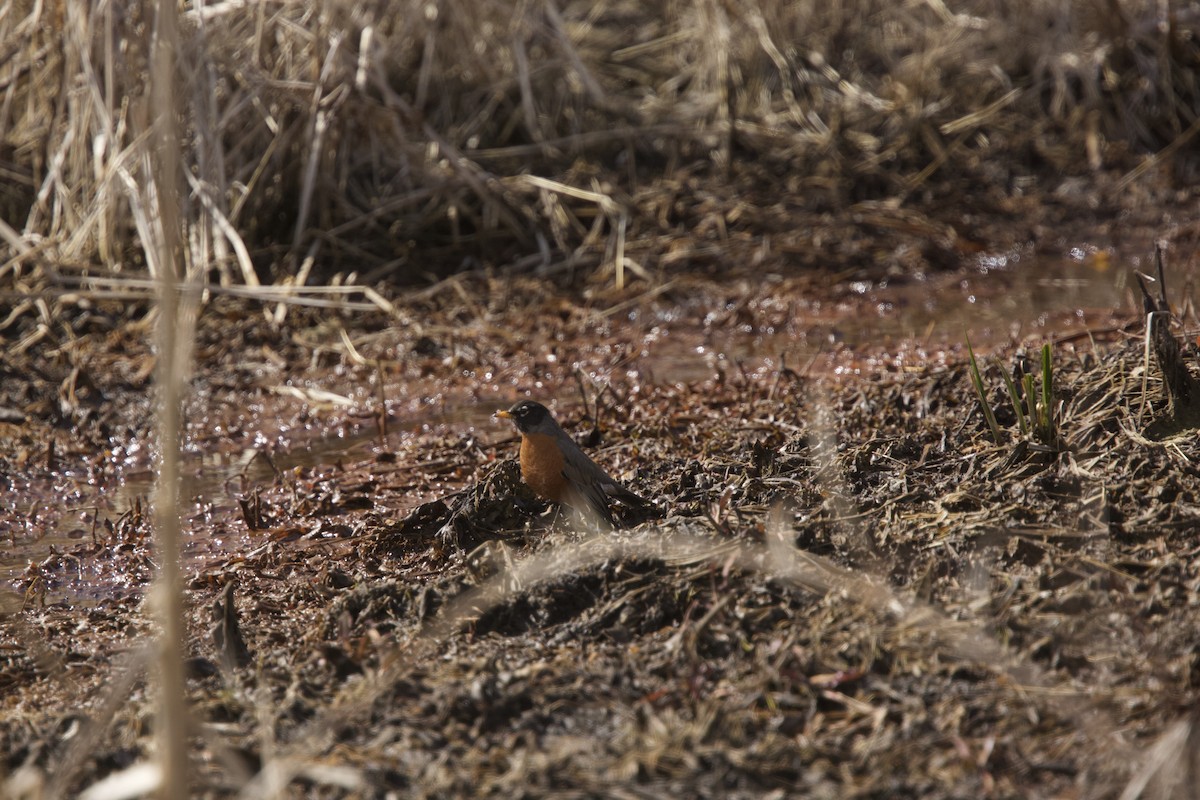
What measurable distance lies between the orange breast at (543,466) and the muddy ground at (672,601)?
0.13 m

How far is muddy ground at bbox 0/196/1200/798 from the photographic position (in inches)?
110

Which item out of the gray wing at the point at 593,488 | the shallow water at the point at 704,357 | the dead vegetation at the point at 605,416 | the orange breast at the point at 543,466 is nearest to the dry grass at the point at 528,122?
the dead vegetation at the point at 605,416

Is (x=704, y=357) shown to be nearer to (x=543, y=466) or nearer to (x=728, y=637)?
(x=543, y=466)

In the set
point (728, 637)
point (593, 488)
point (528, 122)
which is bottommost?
point (728, 637)

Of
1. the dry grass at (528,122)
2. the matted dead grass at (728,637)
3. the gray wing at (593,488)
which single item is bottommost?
the matted dead grass at (728,637)

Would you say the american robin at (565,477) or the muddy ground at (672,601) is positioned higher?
the american robin at (565,477)

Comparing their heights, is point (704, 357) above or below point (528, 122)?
below

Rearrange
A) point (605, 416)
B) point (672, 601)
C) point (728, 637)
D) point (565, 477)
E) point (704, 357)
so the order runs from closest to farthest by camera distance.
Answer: point (728, 637) → point (672, 601) → point (565, 477) → point (605, 416) → point (704, 357)

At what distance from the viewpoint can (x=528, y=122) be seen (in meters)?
7.95

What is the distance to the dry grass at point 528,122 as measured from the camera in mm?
6809

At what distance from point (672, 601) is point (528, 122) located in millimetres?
5161

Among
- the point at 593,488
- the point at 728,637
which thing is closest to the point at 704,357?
the point at 593,488

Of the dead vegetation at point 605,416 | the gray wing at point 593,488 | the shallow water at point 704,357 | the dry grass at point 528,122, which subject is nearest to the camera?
the dead vegetation at point 605,416

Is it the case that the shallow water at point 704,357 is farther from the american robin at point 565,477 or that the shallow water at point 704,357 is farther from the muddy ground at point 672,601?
the american robin at point 565,477
